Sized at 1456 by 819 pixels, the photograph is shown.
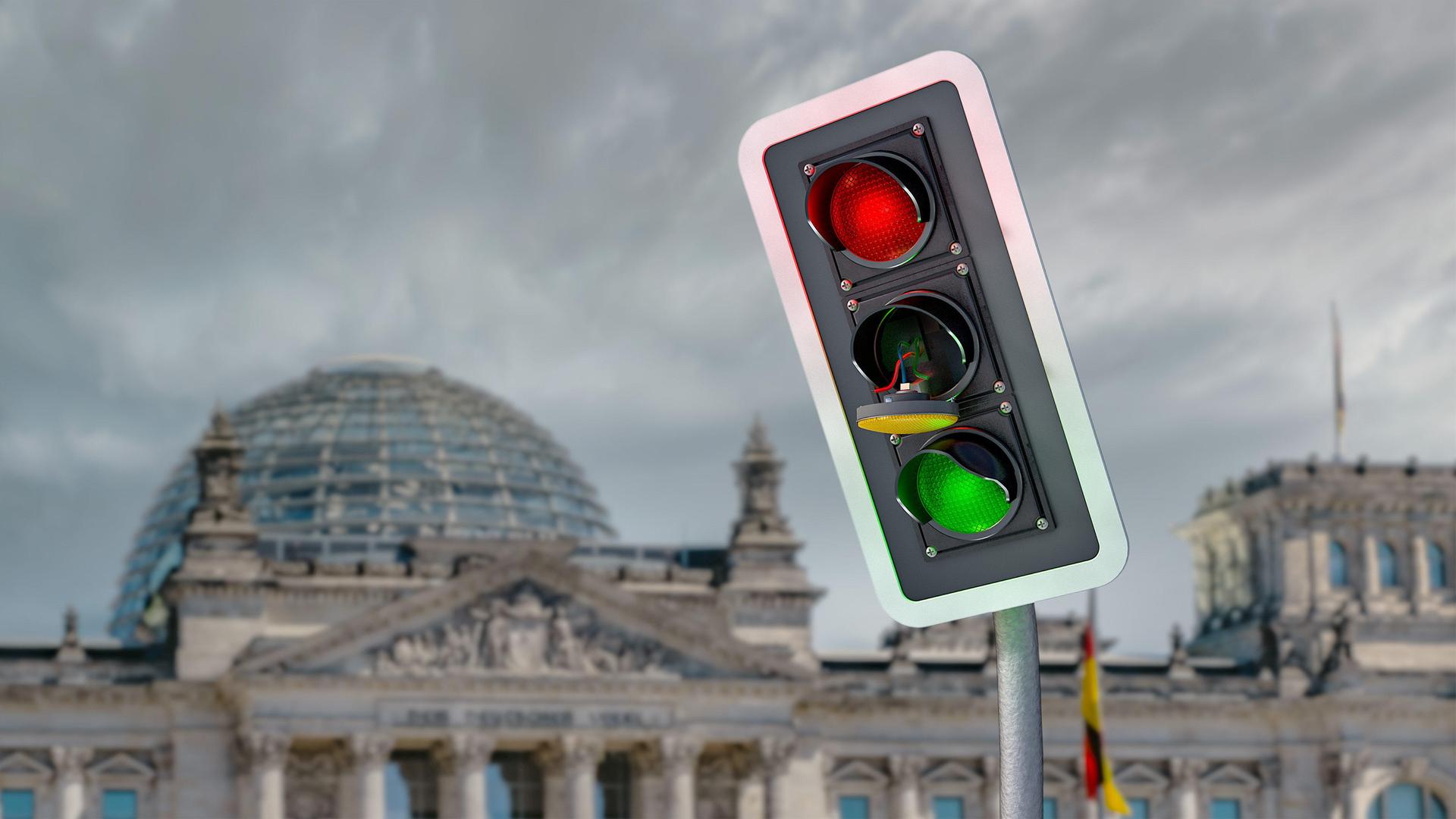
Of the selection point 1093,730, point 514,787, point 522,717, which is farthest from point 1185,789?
point 522,717

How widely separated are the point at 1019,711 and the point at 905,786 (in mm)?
85637

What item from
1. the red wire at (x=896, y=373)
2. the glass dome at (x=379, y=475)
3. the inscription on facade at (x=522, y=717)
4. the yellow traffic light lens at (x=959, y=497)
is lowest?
the yellow traffic light lens at (x=959, y=497)

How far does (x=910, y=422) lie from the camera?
8.91 metres

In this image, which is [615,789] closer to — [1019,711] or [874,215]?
[1019,711]

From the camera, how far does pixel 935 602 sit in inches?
364

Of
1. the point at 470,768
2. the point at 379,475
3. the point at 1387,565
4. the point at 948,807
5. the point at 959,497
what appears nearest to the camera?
the point at 959,497

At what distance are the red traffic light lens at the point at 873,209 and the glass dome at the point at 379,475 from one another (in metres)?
94.9

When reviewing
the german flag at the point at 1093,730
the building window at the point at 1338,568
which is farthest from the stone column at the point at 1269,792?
the german flag at the point at 1093,730

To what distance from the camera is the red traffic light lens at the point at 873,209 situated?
8859mm

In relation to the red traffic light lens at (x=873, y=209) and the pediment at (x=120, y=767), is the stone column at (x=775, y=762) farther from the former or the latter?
the red traffic light lens at (x=873, y=209)

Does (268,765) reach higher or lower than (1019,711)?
higher

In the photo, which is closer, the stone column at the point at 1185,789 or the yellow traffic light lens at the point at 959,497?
the yellow traffic light lens at the point at 959,497

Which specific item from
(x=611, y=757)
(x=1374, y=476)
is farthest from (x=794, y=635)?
(x=1374, y=476)

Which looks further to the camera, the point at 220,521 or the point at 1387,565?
the point at 1387,565
